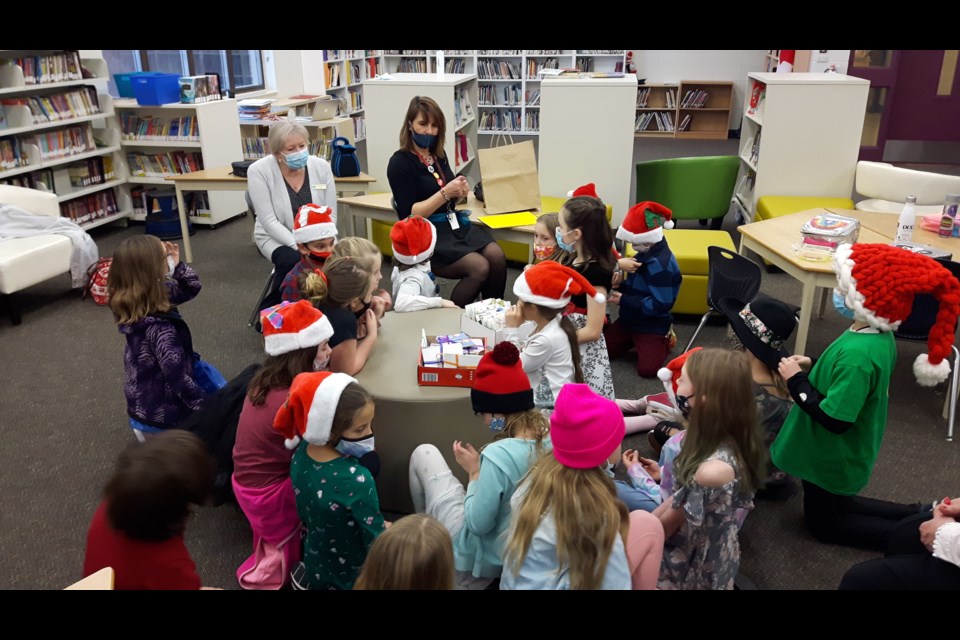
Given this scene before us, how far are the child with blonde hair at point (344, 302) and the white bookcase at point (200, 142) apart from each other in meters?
4.17

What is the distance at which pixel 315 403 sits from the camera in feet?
6.92

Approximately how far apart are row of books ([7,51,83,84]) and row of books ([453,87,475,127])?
291 cm

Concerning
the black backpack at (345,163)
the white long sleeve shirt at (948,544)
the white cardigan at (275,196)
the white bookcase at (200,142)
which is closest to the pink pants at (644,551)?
the white long sleeve shirt at (948,544)

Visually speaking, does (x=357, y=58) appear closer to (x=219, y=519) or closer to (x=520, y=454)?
(x=219, y=519)

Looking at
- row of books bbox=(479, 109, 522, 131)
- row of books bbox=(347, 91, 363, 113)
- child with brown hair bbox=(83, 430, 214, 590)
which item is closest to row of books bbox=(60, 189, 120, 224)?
row of books bbox=(347, 91, 363, 113)

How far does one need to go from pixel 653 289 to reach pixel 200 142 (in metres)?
4.43

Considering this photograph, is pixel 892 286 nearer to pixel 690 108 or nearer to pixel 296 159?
pixel 296 159

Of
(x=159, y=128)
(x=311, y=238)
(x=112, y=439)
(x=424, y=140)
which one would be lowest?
(x=112, y=439)

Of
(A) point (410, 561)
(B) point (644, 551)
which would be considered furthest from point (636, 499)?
(A) point (410, 561)

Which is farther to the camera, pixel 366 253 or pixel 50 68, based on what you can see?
pixel 50 68

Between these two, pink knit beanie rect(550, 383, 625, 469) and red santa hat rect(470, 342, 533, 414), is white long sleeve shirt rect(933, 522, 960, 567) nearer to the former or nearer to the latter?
pink knit beanie rect(550, 383, 625, 469)

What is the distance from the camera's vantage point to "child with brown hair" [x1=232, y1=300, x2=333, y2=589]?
2443 millimetres
